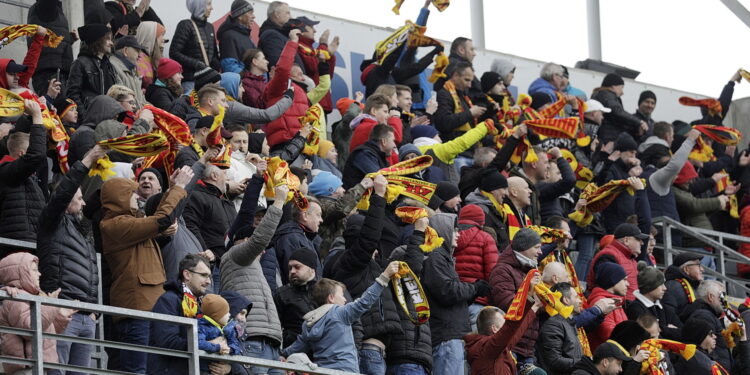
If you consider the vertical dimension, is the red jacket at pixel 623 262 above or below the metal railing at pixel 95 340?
above

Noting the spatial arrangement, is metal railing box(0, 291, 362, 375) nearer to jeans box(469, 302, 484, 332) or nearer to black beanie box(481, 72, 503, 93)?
jeans box(469, 302, 484, 332)

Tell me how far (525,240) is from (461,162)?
3633 mm

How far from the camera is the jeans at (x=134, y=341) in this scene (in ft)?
30.4

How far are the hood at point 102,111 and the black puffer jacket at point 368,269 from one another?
2.20m

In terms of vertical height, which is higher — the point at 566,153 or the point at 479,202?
the point at 566,153

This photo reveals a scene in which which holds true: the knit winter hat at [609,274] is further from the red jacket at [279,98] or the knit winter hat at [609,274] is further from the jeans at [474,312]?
the red jacket at [279,98]

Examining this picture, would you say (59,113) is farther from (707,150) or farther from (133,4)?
(707,150)

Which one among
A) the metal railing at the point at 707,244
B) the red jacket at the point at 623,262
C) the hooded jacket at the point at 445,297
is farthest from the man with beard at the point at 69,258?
the metal railing at the point at 707,244

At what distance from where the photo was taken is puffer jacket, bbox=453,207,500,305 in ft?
40.0

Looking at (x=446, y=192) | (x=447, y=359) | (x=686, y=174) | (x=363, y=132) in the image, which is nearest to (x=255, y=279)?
(x=447, y=359)

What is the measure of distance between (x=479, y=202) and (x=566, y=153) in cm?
318

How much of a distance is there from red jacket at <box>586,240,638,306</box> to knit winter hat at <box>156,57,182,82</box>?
4.10 metres

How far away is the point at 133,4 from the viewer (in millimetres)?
14781

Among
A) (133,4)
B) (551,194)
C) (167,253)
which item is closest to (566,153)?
(551,194)
